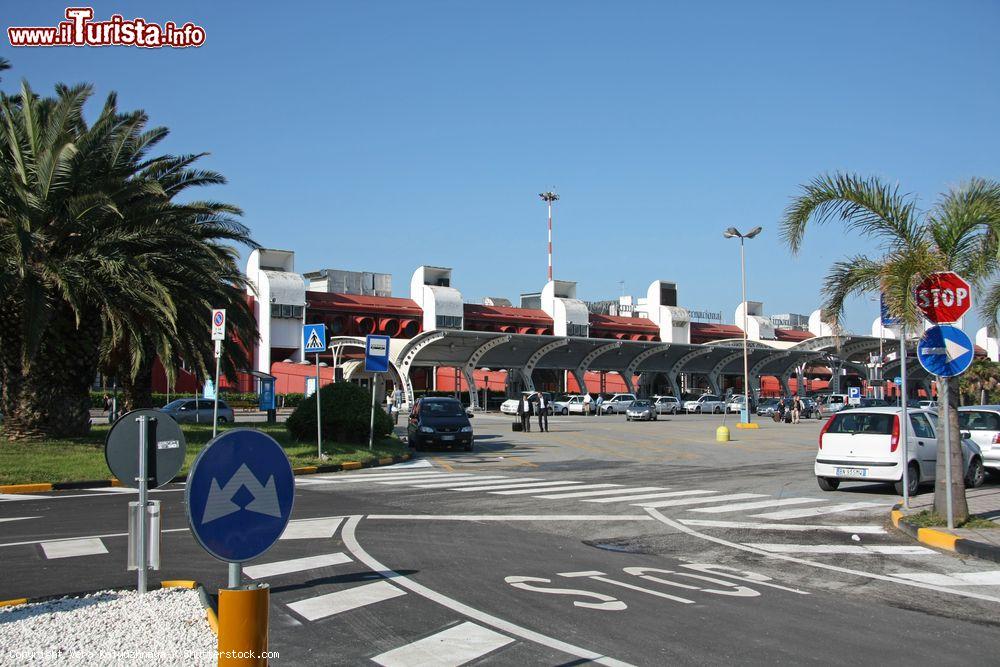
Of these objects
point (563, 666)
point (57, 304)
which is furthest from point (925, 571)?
point (57, 304)

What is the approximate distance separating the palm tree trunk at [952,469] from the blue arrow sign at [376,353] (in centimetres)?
1517

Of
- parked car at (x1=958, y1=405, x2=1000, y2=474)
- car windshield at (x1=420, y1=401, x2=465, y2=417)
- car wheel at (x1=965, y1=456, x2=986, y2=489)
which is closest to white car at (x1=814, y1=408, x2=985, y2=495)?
car wheel at (x1=965, y1=456, x2=986, y2=489)

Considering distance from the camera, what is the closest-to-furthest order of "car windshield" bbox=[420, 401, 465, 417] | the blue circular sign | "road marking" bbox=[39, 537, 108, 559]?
the blue circular sign → "road marking" bbox=[39, 537, 108, 559] → "car windshield" bbox=[420, 401, 465, 417]

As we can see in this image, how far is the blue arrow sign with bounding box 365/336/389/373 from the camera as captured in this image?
24188 mm

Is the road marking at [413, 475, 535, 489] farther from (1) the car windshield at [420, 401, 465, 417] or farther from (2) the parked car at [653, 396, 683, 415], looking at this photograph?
(2) the parked car at [653, 396, 683, 415]

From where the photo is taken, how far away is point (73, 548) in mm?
9758

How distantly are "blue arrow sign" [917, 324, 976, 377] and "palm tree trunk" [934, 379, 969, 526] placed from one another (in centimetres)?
58

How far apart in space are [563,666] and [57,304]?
61.2 ft

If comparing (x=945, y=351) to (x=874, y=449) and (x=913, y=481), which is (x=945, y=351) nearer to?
(x=874, y=449)

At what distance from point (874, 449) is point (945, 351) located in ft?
14.4

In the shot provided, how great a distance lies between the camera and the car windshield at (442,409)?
28.5m

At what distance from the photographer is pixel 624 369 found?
73438 millimetres

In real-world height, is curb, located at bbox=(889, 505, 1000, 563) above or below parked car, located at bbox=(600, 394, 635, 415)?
below

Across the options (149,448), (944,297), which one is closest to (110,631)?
(149,448)
